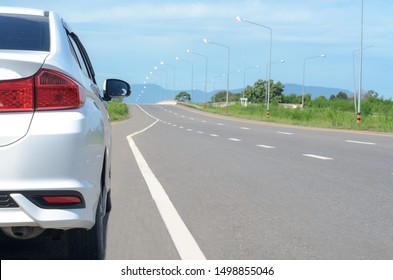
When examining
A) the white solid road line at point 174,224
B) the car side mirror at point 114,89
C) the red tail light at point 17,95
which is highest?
the car side mirror at point 114,89

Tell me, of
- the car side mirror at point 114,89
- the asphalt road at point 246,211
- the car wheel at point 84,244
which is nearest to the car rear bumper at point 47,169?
the car wheel at point 84,244

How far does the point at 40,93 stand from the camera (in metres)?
4.26

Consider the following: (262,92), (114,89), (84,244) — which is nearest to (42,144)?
(84,244)

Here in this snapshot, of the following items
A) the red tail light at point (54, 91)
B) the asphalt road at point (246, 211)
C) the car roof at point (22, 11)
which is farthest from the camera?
the asphalt road at point (246, 211)

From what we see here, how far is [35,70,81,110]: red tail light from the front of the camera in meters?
4.25

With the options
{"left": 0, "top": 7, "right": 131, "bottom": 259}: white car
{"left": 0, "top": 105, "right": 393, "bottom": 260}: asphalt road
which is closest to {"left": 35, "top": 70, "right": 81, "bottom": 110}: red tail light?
{"left": 0, "top": 7, "right": 131, "bottom": 259}: white car

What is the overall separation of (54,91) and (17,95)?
0.23 m

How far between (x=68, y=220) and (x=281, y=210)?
148 inches

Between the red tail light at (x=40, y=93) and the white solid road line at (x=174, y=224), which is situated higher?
A: the red tail light at (x=40, y=93)

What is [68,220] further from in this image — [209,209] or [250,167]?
[250,167]

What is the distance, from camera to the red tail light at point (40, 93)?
13.7 feet

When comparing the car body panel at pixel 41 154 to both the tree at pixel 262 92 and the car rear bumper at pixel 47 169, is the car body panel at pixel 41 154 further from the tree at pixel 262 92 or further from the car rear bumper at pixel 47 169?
the tree at pixel 262 92

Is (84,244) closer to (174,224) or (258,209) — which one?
(174,224)
